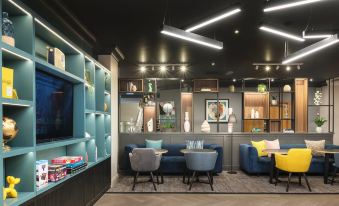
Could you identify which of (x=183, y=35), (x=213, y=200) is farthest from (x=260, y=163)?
(x=183, y=35)

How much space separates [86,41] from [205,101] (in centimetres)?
811

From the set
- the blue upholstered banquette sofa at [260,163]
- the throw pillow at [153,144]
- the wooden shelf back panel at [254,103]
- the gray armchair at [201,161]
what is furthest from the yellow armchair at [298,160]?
the wooden shelf back panel at [254,103]

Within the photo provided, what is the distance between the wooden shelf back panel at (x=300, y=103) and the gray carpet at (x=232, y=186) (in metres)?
2.43

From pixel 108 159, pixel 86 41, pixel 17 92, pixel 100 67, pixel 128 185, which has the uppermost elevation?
pixel 86 41

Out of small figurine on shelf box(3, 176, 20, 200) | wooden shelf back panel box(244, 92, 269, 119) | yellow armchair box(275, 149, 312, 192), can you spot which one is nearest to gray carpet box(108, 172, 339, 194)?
yellow armchair box(275, 149, 312, 192)

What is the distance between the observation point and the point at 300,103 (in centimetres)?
906

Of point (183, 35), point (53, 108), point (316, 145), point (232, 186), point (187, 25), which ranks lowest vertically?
point (232, 186)

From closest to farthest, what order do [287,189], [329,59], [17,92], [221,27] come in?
[17,92]
[221,27]
[287,189]
[329,59]

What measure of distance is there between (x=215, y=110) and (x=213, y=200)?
25.3 feet

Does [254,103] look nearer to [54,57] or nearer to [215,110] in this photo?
[215,110]

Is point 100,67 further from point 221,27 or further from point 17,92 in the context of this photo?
point 17,92

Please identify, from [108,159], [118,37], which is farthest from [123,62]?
[108,159]

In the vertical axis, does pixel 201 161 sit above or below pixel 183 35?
below

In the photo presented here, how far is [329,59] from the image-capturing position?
7633 millimetres
